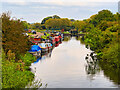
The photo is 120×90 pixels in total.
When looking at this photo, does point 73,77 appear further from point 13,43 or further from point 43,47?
point 43,47

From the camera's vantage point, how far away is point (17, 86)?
96.8 feet

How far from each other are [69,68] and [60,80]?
10296 millimetres

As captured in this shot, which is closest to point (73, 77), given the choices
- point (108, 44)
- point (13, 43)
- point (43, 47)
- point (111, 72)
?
point (111, 72)

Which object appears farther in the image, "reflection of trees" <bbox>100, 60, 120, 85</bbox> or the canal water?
"reflection of trees" <bbox>100, 60, 120, 85</bbox>

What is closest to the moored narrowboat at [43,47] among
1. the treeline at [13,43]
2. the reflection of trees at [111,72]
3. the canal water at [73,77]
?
the canal water at [73,77]

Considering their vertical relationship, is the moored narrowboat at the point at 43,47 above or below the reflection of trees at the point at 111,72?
above

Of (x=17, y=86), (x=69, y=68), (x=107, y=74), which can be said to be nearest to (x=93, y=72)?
(x=107, y=74)

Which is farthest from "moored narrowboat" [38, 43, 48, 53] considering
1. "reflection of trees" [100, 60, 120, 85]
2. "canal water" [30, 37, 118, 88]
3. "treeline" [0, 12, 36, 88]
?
"treeline" [0, 12, 36, 88]

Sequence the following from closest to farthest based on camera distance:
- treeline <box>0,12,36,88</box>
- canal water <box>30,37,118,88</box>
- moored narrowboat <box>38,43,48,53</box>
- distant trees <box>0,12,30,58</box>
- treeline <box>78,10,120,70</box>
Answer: treeline <box>0,12,36,88</box>, canal water <box>30,37,118,88</box>, distant trees <box>0,12,30,58</box>, treeline <box>78,10,120,70</box>, moored narrowboat <box>38,43,48,53</box>

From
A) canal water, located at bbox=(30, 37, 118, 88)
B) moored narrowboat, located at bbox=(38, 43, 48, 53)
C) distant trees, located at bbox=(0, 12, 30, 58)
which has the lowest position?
canal water, located at bbox=(30, 37, 118, 88)

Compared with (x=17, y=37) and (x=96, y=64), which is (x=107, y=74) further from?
(x=17, y=37)

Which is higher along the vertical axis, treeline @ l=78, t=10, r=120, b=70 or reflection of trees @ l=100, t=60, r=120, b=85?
treeline @ l=78, t=10, r=120, b=70

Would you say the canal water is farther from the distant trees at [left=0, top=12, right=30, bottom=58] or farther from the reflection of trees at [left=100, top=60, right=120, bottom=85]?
the distant trees at [left=0, top=12, right=30, bottom=58]

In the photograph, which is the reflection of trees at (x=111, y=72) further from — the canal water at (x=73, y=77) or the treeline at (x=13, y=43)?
the treeline at (x=13, y=43)
